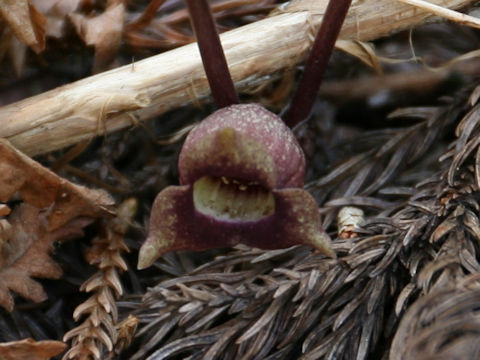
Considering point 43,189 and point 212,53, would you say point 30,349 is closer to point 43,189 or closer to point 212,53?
point 43,189

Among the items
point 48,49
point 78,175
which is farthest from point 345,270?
point 48,49

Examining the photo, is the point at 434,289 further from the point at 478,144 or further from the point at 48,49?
the point at 48,49

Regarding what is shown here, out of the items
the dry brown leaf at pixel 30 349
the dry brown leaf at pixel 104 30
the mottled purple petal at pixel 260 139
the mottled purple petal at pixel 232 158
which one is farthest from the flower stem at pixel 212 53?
the dry brown leaf at pixel 30 349

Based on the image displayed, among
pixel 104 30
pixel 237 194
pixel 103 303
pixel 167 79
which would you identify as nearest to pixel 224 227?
pixel 237 194

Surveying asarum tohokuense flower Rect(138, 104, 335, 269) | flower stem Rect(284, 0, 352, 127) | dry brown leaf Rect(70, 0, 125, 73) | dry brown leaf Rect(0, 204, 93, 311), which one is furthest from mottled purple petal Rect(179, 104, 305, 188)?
dry brown leaf Rect(70, 0, 125, 73)

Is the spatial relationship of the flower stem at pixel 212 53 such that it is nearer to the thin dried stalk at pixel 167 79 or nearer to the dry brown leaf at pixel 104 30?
the thin dried stalk at pixel 167 79

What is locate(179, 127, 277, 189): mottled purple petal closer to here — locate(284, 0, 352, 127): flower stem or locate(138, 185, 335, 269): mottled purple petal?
locate(138, 185, 335, 269): mottled purple petal
